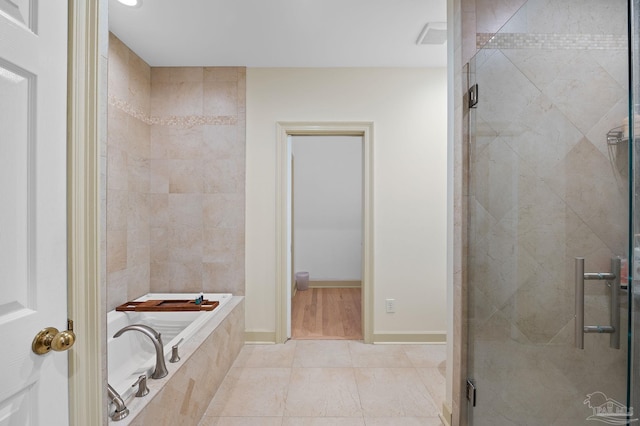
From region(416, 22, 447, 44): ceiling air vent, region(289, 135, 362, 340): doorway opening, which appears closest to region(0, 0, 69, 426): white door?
region(416, 22, 447, 44): ceiling air vent

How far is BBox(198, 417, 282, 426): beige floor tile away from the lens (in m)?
1.83

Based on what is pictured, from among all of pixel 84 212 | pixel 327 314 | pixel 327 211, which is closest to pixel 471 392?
pixel 84 212

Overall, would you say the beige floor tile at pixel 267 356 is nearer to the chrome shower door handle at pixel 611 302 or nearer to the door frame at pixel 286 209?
the door frame at pixel 286 209

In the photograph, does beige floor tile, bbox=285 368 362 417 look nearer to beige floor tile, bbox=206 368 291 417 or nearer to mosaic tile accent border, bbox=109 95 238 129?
beige floor tile, bbox=206 368 291 417

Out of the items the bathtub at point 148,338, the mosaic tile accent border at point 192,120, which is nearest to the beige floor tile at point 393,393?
the bathtub at point 148,338

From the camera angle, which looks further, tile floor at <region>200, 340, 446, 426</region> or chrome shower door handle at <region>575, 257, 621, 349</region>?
tile floor at <region>200, 340, 446, 426</region>

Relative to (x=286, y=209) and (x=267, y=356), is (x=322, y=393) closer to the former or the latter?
(x=267, y=356)

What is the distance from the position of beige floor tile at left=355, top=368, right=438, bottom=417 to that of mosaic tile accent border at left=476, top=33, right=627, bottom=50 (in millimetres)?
1985

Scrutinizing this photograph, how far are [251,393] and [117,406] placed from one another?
1097mm

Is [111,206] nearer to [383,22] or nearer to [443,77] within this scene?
[383,22]

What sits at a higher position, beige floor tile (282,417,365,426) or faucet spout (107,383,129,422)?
faucet spout (107,383,129,422)

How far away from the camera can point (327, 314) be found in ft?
12.6

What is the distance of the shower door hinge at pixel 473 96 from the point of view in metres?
1.55

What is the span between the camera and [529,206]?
1.27m
